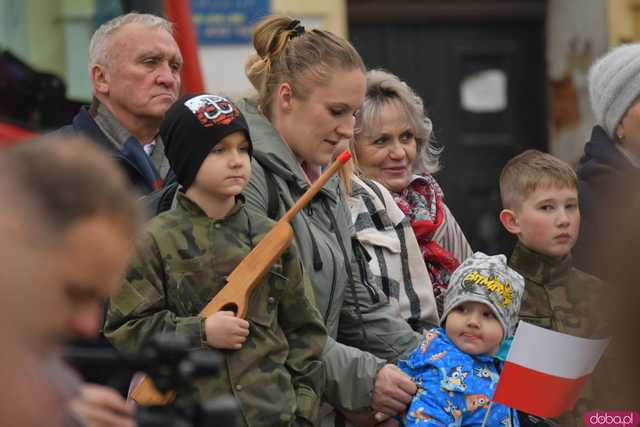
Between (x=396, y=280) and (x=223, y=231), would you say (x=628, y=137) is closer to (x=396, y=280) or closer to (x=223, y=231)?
(x=396, y=280)

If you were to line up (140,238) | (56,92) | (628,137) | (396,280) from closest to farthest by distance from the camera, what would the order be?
(140,238) → (396,280) → (628,137) → (56,92)

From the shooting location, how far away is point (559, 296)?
483cm

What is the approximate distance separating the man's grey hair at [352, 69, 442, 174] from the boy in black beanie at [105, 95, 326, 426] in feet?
3.67

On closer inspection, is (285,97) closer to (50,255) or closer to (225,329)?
(225,329)

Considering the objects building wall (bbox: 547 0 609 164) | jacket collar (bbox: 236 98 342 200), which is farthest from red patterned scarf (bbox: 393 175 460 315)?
building wall (bbox: 547 0 609 164)

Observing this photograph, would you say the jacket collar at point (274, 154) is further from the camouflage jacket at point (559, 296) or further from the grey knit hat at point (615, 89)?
the grey knit hat at point (615, 89)

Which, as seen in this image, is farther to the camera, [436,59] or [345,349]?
[436,59]

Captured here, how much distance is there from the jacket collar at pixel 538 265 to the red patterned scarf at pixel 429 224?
7.9 inches

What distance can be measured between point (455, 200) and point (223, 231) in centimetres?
769

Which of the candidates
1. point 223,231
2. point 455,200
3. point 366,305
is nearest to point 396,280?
point 366,305

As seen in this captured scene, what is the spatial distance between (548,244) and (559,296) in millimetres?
195

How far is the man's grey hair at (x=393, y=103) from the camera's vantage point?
5.12m

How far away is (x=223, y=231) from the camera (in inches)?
154

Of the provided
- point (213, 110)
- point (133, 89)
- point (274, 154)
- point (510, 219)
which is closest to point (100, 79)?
point (133, 89)
